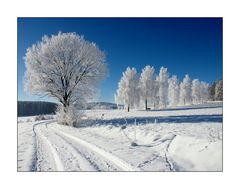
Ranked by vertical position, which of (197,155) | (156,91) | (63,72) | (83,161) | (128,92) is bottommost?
(83,161)

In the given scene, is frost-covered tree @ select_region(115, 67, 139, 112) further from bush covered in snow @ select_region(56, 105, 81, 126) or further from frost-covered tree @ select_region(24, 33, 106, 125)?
bush covered in snow @ select_region(56, 105, 81, 126)

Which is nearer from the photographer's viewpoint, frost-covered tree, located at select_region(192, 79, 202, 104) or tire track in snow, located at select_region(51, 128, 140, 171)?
tire track in snow, located at select_region(51, 128, 140, 171)

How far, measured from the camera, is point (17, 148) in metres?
6.23

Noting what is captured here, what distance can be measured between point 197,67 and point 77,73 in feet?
29.5

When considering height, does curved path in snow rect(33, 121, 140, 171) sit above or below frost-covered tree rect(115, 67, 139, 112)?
below

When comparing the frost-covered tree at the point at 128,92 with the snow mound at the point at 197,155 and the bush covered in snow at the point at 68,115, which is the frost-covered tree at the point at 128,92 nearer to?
the bush covered in snow at the point at 68,115

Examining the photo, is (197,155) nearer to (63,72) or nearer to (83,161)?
(83,161)

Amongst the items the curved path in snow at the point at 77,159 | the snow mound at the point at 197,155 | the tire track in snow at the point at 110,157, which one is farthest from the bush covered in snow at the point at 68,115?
the snow mound at the point at 197,155

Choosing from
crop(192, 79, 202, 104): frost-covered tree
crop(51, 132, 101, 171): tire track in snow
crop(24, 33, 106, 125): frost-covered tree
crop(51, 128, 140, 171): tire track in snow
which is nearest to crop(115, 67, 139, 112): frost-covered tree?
crop(192, 79, 202, 104): frost-covered tree

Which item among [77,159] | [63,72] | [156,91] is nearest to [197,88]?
[63,72]
